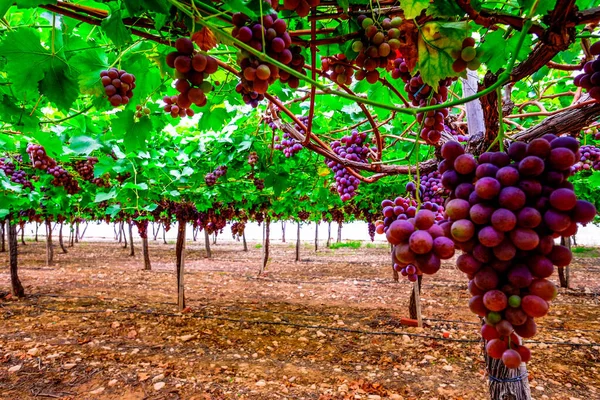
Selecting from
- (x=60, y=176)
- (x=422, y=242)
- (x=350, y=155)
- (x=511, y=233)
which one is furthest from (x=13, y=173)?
(x=511, y=233)

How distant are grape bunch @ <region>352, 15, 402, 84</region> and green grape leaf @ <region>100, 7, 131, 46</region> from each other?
2.55 feet

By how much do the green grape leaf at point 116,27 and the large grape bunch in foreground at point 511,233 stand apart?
3.74 feet

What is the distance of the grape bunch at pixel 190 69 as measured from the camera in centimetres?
85

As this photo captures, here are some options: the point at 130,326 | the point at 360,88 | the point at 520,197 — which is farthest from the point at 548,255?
the point at 130,326

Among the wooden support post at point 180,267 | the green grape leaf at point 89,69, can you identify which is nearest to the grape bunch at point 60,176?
the wooden support post at point 180,267

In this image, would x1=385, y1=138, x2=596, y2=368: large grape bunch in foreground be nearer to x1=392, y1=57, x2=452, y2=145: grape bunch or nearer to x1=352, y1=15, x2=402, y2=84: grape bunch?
x1=352, y1=15, x2=402, y2=84: grape bunch

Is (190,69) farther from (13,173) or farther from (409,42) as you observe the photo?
(13,173)

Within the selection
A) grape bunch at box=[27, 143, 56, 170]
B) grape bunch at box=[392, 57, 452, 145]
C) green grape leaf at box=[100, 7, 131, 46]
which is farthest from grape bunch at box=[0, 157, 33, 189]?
grape bunch at box=[392, 57, 452, 145]

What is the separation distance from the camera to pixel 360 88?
2152 millimetres

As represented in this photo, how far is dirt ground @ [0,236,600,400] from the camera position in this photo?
402cm

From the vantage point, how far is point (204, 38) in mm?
947

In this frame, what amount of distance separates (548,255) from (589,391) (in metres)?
4.74

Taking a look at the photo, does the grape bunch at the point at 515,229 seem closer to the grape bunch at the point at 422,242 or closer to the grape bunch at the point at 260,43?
the grape bunch at the point at 422,242

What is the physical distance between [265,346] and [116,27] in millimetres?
4907
